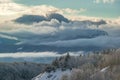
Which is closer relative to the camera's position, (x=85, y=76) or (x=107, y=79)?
(x=107, y=79)

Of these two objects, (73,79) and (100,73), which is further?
(73,79)

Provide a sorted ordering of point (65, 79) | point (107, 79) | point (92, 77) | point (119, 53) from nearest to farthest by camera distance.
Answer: point (107, 79), point (92, 77), point (65, 79), point (119, 53)

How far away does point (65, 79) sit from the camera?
16438 centimetres

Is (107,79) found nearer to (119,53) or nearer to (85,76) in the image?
(85,76)

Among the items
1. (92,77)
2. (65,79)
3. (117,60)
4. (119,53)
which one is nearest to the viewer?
(92,77)

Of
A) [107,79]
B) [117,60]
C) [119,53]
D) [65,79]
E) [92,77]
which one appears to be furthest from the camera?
[119,53]

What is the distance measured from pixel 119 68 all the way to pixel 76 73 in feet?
48.6

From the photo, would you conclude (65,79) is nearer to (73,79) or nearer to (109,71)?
(73,79)

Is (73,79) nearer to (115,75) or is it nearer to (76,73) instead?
Answer: (76,73)

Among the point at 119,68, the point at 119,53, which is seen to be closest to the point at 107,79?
the point at 119,68

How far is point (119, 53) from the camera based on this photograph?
191 metres

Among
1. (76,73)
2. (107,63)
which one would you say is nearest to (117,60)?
(107,63)

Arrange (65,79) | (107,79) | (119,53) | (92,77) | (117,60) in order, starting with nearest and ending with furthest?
(107,79) < (92,77) < (65,79) < (117,60) < (119,53)

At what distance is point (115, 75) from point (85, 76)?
16527 mm
